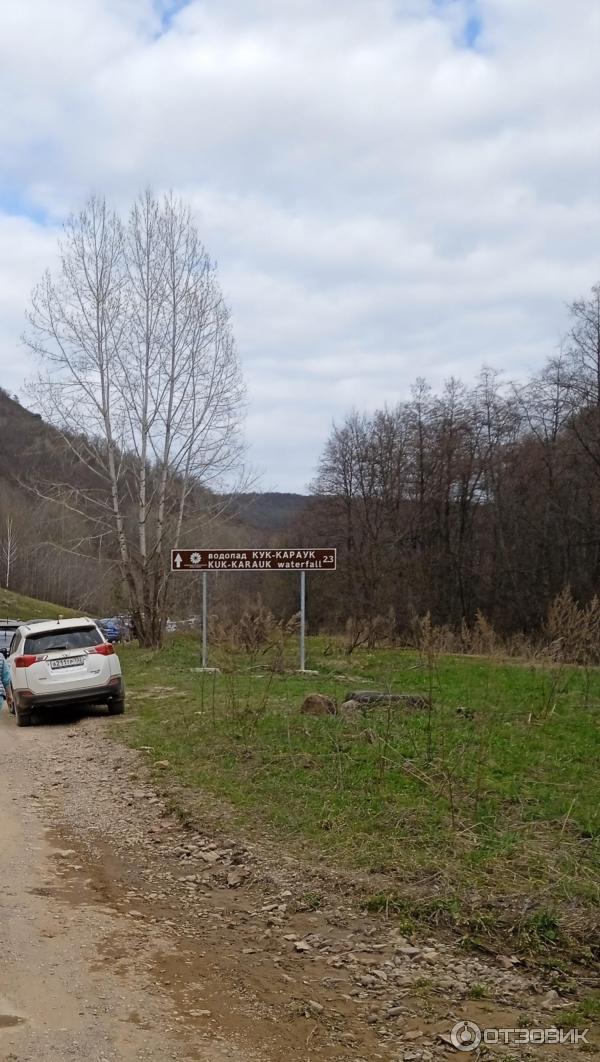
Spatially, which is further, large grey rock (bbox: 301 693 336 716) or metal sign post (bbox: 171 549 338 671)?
metal sign post (bbox: 171 549 338 671)

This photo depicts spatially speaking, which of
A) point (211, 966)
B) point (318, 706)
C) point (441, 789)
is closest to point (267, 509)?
point (318, 706)

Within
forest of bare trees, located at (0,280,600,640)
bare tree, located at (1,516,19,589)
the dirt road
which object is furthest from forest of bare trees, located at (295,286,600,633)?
bare tree, located at (1,516,19,589)

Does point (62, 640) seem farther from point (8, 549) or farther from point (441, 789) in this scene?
point (8, 549)

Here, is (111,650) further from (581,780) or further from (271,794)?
(581,780)

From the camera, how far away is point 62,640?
14070mm

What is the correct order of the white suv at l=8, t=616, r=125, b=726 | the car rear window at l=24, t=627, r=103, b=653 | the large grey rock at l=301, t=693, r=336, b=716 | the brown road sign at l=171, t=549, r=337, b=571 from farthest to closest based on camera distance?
the brown road sign at l=171, t=549, r=337, b=571, the car rear window at l=24, t=627, r=103, b=653, the white suv at l=8, t=616, r=125, b=726, the large grey rock at l=301, t=693, r=336, b=716

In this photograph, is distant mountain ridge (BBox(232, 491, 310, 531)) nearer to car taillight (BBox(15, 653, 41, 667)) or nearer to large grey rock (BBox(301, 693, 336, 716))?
car taillight (BBox(15, 653, 41, 667))

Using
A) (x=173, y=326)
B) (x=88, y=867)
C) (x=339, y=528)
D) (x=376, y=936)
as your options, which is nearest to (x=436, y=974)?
(x=376, y=936)

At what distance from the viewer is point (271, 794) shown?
7.93 metres

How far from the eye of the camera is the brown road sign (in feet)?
62.4

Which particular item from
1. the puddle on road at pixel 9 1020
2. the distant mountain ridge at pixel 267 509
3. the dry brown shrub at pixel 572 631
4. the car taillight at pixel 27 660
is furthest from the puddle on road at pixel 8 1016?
the distant mountain ridge at pixel 267 509

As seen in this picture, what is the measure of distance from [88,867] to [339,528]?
4644 centimetres

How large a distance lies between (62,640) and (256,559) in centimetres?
623

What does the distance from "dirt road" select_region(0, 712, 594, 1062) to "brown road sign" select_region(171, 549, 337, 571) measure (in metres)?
11.8
